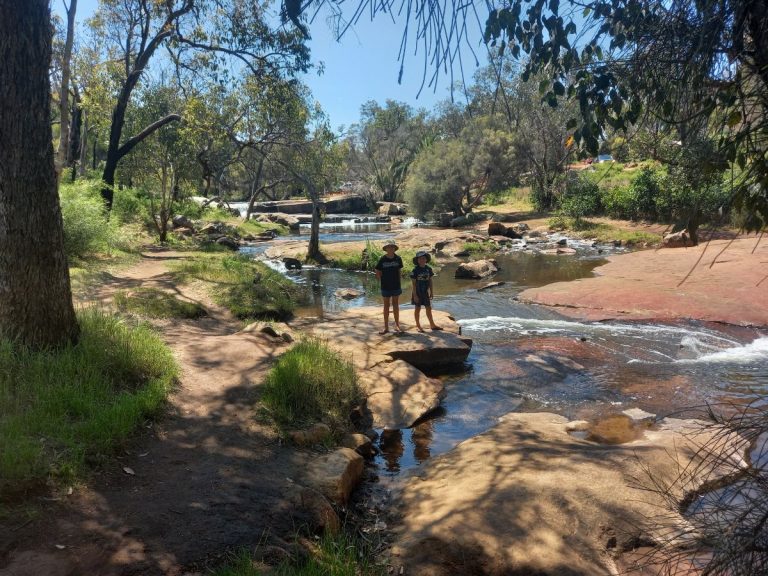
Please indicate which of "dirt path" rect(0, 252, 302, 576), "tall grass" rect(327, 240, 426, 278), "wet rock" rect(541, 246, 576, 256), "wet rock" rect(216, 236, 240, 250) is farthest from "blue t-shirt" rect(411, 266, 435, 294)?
"wet rock" rect(216, 236, 240, 250)

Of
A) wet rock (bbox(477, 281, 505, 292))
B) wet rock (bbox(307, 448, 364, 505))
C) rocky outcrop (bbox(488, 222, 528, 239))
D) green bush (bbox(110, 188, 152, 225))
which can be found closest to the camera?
wet rock (bbox(307, 448, 364, 505))

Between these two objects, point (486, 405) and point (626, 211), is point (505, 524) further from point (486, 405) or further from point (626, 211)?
point (626, 211)

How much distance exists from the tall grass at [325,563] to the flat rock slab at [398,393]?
2.81 metres

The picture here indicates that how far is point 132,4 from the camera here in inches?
734

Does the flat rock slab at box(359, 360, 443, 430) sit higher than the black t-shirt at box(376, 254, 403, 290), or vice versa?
the black t-shirt at box(376, 254, 403, 290)

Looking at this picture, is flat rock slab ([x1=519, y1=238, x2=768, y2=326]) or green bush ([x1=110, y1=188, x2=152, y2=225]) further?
green bush ([x1=110, y1=188, x2=152, y2=225])

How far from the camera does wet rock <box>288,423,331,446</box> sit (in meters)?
5.16

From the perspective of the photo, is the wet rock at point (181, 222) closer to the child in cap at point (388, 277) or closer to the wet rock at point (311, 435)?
the child in cap at point (388, 277)

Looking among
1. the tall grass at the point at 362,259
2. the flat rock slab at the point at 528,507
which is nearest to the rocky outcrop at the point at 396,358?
the flat rock slab at the point at 528,507

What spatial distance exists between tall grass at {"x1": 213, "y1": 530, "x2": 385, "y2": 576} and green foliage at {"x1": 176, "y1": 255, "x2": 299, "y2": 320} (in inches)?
295

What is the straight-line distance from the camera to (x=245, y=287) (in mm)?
12508

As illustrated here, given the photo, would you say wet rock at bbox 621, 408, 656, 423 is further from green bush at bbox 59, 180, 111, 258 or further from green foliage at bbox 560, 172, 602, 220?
green foliage at bbox 560, 172, 602, 220

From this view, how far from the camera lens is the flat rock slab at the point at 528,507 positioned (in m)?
3.56

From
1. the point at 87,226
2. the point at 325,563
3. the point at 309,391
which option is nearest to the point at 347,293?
the point at 87,226
